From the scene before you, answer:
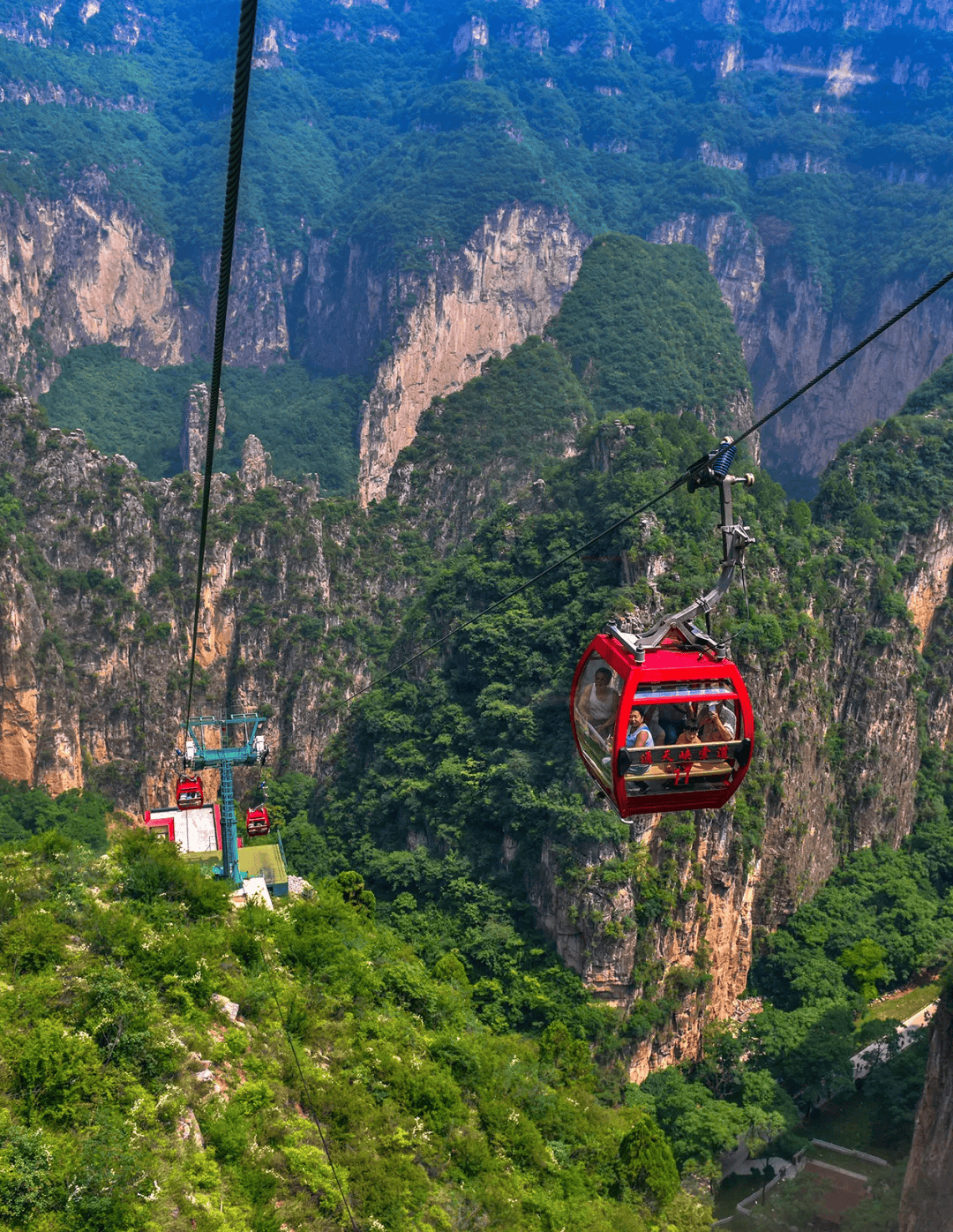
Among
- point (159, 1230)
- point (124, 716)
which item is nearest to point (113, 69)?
point (124, 716)

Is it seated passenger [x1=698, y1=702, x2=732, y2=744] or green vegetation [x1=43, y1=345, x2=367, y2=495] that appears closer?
seated passenger [x1=698, y1=702, x2=732, y2=744]

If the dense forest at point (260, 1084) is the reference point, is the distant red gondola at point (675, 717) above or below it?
above

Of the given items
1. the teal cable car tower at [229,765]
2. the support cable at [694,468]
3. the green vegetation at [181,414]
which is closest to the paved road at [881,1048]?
the support cable at [694,468]

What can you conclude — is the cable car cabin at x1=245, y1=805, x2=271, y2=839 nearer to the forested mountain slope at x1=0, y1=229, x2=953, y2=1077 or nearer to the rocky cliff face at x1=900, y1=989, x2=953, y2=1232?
the forested mountain slope at x1=0, y1=229, x2=953, y2=1077

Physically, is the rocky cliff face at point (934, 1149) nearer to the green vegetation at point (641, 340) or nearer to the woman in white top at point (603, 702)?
the woman in white top at point (603, 702)

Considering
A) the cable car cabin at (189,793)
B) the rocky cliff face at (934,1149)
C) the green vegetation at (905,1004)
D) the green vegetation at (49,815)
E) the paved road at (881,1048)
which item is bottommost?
the green vegetation at (905,1004)

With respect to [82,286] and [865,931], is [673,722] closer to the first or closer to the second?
[865,931]

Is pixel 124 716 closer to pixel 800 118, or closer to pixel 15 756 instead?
pixel 15 756

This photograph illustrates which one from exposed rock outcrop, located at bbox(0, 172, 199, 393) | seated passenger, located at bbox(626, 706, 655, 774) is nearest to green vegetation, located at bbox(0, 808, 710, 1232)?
seated passenger, located at bbox(626, 706, 655, 774)
